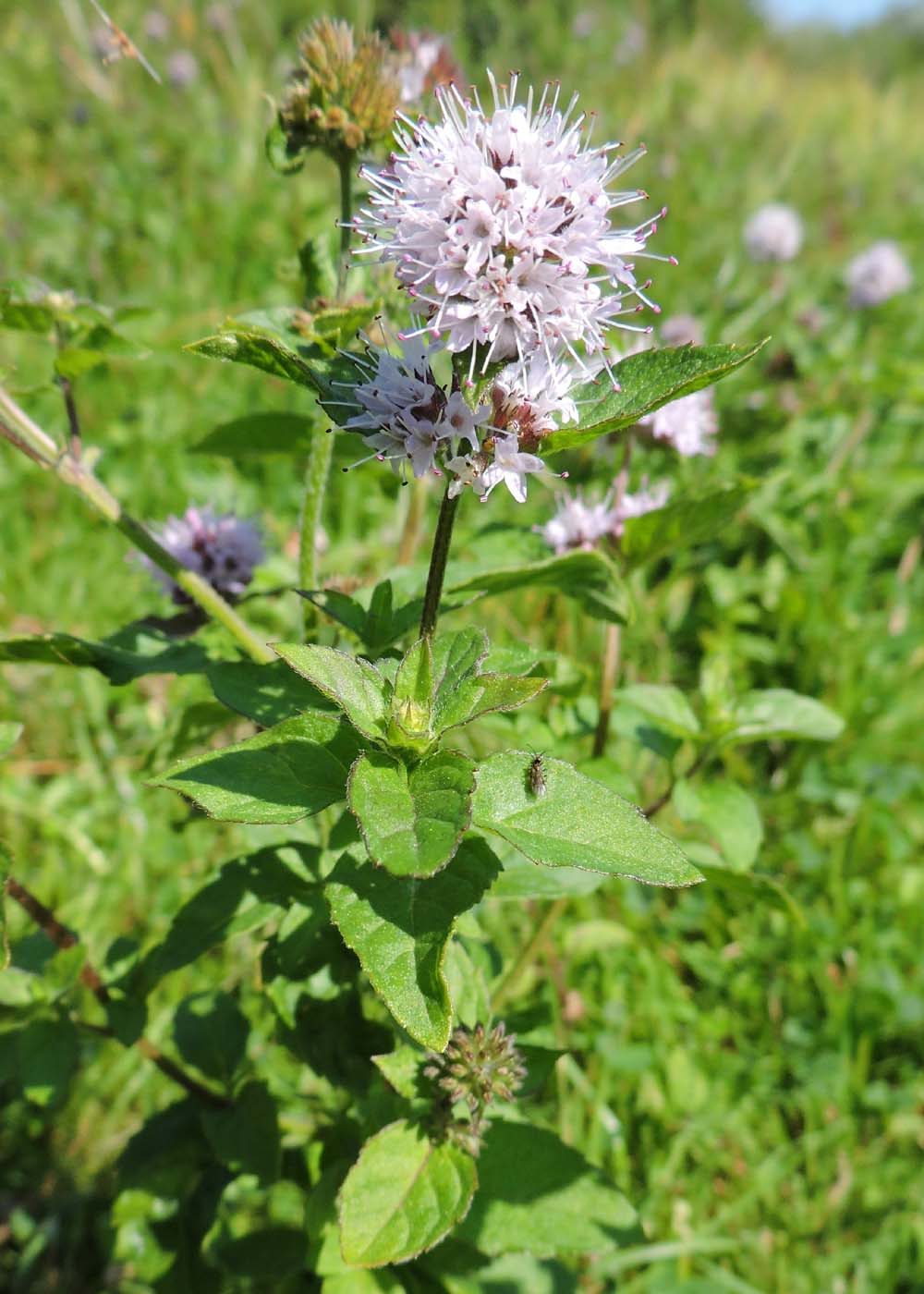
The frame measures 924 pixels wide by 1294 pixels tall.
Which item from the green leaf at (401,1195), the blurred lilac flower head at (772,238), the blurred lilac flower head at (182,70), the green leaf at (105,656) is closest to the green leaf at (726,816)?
the green leaf at (401,1195)

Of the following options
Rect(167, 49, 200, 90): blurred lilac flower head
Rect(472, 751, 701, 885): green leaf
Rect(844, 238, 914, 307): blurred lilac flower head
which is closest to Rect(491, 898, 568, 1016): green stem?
Rect(472, 751, 701, 885): green leaf

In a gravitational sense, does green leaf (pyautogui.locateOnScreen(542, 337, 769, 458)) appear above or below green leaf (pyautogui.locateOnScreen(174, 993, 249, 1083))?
above

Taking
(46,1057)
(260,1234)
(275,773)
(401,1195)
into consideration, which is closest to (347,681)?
(275,773)

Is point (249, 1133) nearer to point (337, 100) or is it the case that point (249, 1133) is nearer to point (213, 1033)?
point (213, 1033)

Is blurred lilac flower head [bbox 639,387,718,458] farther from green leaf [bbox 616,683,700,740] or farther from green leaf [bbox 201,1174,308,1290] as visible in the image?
green leaf [bbox 201,1174,308,1290]

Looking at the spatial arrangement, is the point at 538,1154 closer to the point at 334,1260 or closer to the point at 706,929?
the point at 334,1260

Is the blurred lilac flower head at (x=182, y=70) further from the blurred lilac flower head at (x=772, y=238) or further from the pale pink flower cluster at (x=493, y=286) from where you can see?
the pale pink flower cluster at (x=493, y=286)
